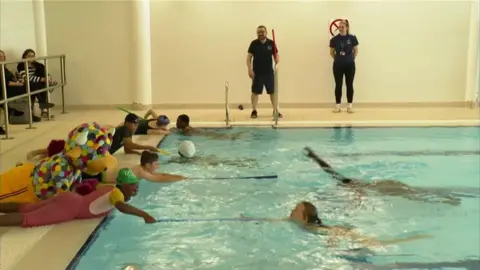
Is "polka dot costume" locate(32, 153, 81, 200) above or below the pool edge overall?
above

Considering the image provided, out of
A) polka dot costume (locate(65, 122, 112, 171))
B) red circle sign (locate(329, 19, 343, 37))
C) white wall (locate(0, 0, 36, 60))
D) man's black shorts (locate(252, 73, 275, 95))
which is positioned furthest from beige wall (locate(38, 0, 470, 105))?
polka dot costume (locate(65, 122, 112, 171))

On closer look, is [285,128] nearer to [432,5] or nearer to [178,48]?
[178,48]

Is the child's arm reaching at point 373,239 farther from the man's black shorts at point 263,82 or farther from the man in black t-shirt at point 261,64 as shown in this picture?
the man's black shorts at point 263,82

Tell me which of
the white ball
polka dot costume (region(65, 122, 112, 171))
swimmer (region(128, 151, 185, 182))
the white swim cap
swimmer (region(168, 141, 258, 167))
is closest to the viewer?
the white ball

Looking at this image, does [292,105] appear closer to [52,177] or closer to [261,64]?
[261,64]

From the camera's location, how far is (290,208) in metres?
5.49

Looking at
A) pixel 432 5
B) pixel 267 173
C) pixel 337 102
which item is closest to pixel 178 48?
pixel 337 102

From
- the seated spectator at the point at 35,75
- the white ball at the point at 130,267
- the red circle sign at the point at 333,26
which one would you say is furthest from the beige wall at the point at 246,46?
the white ball at the point at 130,267

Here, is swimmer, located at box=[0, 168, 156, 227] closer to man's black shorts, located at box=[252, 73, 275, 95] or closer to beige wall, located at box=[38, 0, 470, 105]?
man's black shorts, located at box=[252, 73, 275, 95]

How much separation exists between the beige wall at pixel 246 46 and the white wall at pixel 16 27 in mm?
542

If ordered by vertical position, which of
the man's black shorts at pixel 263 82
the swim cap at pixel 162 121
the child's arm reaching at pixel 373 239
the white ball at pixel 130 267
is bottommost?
the child's arm reaching at pixel 373 239

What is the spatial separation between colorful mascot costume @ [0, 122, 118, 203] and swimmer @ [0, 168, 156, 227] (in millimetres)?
137

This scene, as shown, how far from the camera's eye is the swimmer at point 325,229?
4.64 m

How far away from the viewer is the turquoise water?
4.30 m
